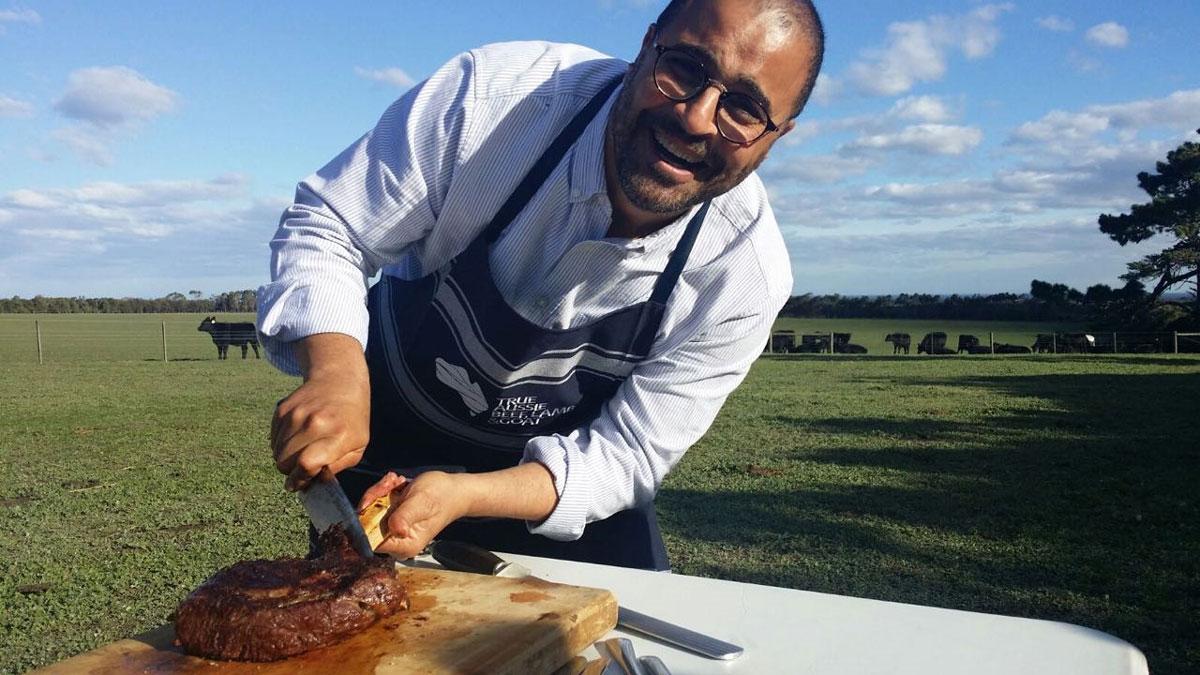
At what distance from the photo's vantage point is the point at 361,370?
204 cm

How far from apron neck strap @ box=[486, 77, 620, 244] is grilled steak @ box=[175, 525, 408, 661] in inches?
36.8

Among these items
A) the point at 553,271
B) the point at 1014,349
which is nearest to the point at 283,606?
the point at 553,271

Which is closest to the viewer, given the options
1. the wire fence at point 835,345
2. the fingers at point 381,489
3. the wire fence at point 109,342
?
the fingers at point 381,489

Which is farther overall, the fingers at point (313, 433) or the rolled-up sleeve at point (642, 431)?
the rolled-up sleeve at point (642, 431)

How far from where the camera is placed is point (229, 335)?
30.7 m

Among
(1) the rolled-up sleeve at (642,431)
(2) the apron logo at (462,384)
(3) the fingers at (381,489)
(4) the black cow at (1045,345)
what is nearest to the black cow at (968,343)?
(4) the black cow at (1045,345)

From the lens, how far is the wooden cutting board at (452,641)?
61.4 inches

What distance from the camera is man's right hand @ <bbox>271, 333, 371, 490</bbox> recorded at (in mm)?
1816

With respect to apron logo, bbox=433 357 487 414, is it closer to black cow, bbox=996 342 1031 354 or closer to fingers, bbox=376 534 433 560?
fingers, bbox=376 534 433 560

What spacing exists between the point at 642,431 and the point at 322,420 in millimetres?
863

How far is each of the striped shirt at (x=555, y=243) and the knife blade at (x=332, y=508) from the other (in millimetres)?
362

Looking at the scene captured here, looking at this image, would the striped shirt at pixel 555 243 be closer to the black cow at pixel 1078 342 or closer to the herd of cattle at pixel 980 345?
the herd of cattle at pixel 980 345

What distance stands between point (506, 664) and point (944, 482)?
7358 millimetres

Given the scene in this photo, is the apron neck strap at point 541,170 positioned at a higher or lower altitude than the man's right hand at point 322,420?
higher
